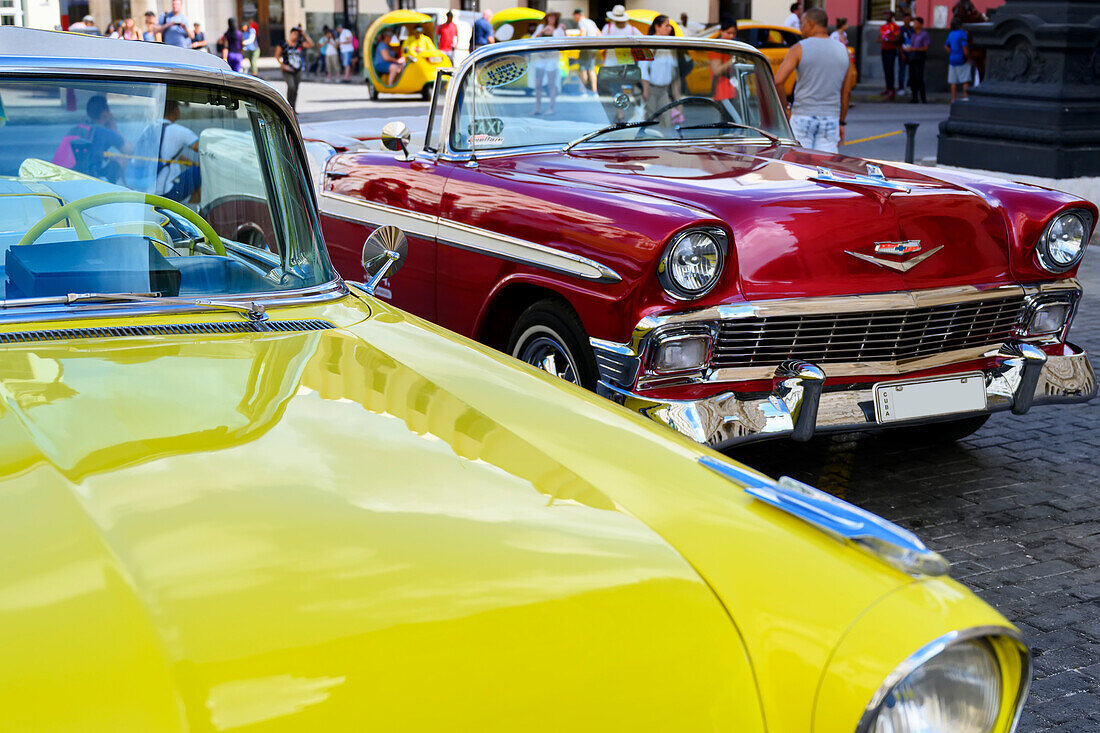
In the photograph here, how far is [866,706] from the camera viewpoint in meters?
1.45

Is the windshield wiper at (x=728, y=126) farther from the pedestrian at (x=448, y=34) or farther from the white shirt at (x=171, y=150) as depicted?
the pedestrian at (x=448, y=34)

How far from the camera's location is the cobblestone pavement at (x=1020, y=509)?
345 centimetres

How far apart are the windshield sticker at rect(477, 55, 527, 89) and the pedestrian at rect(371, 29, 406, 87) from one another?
20.9m

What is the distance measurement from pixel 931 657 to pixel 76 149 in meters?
1.93

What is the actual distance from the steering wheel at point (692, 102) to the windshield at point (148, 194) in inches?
123

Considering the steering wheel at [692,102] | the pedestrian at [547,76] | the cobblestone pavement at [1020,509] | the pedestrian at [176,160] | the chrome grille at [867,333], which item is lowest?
the cobblestone pavement at [1020,509]

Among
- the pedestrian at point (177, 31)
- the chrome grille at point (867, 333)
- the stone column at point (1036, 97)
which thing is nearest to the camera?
the chrome grille at point (867, 333)

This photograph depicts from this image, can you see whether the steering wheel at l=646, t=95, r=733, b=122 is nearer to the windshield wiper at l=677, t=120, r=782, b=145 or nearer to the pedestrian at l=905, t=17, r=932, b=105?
the windshield wiper at l=677, t=120, r=782, b=145

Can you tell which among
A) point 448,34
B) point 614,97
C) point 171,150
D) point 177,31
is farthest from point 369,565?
point 448,34

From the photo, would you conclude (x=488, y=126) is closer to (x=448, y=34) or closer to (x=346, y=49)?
(x=448, y=34)

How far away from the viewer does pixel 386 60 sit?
84.4 ft

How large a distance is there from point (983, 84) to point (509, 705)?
10896mm

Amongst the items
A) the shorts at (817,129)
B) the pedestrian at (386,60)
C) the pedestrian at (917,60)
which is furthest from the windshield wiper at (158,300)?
the pedestrian at (386,60)

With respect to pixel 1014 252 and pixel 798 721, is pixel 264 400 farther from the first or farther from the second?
pixel 1014 252
